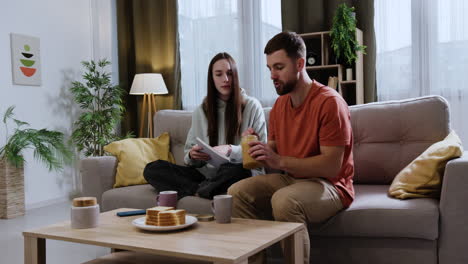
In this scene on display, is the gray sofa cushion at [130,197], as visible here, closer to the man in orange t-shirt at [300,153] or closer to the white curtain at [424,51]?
the man in orange t-shirt at [300,153]

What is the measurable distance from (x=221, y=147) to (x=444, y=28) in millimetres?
2383

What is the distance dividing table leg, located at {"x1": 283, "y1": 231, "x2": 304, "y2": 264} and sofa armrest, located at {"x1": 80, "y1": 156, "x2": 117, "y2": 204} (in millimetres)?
1491

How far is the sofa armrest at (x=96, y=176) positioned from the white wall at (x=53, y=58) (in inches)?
68.7

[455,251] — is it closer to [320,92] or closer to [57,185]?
[320,92]

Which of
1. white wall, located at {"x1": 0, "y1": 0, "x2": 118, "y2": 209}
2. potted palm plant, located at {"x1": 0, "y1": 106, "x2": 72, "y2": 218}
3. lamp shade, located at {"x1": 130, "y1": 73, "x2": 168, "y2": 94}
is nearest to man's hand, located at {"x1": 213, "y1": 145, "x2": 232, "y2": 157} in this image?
potted palm plant, located at {"x1": 0, "y1": 106, "x2": 72, "y2": 218}

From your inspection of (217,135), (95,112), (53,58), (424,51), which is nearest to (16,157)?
(95,112)

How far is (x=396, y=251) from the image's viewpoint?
197cm

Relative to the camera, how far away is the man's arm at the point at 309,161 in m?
1.90

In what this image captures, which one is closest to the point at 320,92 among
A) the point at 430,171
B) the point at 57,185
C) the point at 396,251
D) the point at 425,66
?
the point at 430,171

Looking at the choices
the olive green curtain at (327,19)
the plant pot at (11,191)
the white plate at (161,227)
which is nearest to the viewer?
the white plate at (161,227)

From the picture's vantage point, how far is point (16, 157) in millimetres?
3871

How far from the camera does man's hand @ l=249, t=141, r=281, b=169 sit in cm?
194

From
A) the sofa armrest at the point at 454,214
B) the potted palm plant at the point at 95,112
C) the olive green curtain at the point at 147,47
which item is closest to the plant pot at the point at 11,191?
the potted palm plant at the point at 95,112

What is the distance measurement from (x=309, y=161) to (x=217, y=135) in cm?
89
